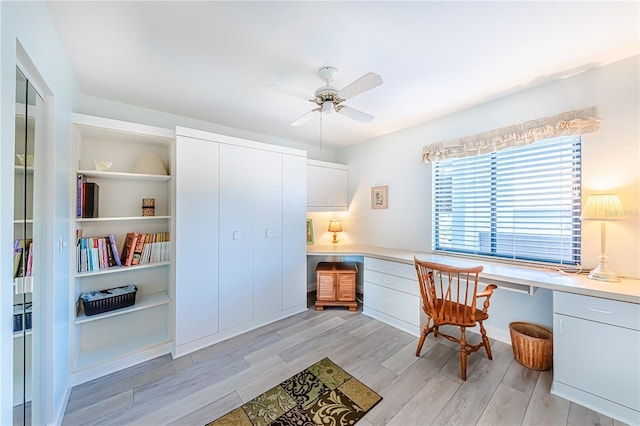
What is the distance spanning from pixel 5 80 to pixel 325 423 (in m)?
2.25

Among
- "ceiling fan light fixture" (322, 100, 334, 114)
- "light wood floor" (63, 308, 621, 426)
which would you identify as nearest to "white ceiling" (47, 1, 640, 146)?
"ceiling fan light fixture" (322, 100, 334, 114)

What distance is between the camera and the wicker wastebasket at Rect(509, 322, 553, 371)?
76.7 inches

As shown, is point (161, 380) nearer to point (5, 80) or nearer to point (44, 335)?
point (44, 335)

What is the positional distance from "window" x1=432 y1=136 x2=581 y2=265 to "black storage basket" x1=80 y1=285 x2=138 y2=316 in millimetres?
3338

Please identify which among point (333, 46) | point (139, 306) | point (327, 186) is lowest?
point (139, 306)

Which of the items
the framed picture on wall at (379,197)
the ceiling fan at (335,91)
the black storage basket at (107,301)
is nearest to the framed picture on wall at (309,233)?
the framed picture on wall at (379,197)

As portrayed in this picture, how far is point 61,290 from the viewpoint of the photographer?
1.62 metres

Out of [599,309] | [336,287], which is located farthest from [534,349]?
[336,287]

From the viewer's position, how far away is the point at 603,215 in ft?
5.73

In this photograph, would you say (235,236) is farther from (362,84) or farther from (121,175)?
(362,84)

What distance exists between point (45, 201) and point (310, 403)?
213 centimetres

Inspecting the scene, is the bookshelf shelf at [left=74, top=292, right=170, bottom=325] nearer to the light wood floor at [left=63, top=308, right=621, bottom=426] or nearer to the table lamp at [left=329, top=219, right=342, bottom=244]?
the light wood floor at [left=63, top=308, right=621, bottom=426]

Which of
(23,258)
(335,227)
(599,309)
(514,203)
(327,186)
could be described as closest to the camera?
(23,258)

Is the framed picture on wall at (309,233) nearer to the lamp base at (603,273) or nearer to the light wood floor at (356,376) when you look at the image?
the light wood floor at (356,376)
